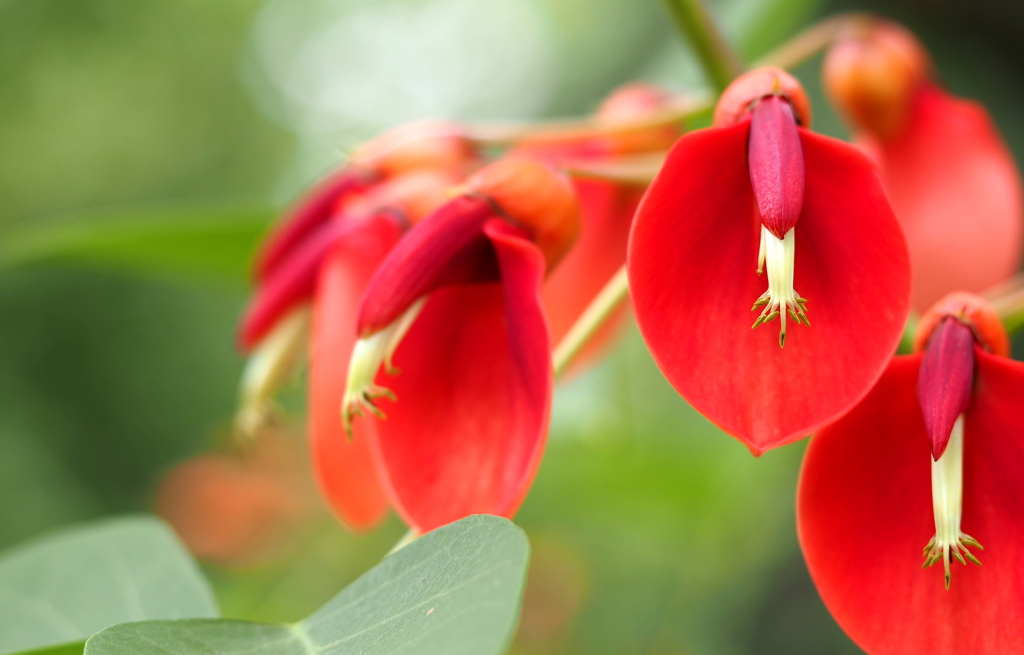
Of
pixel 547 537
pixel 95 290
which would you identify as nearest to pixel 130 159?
pixel 95 290

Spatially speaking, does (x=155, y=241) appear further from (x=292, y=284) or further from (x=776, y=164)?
(x=776, y=164)

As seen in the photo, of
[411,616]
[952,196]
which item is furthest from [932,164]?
[411,616]

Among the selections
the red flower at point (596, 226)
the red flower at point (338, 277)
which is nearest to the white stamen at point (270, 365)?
the red flower at point (338, 277)

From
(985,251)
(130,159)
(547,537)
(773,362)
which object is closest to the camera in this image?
(773,362)

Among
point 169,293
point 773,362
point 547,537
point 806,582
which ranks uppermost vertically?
point 773,362

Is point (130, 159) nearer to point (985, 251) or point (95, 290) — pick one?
point (95, 290)

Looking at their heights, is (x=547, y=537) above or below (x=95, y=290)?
above
